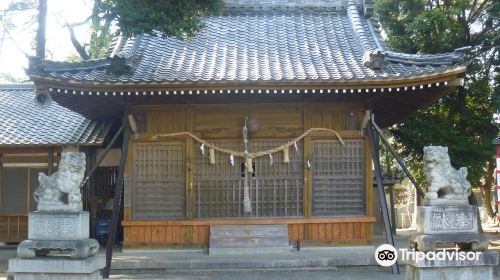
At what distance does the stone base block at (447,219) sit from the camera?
8.06 m

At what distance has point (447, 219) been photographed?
8.09 meters

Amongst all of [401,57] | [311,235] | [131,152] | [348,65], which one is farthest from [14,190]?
[401,57]

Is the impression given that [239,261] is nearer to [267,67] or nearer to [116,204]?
[116,204]

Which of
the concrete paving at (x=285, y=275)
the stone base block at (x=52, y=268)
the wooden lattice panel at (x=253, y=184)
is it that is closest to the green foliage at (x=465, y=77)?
the wooden lattice panel at (x=253, y=184)

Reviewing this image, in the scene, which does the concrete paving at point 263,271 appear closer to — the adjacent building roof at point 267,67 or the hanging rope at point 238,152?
the hanging rope at point 238,152

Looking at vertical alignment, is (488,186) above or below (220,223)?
above

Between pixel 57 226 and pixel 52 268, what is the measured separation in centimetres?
65

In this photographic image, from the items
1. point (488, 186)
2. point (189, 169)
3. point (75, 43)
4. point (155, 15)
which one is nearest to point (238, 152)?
point (189, 169)

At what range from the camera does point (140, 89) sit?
10.1 meters

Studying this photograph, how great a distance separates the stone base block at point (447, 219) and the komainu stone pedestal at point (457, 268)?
0.43 meters

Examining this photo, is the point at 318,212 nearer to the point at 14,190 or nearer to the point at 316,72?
the point at 316,72

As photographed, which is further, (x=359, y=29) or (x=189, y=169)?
(x=359, y=29)

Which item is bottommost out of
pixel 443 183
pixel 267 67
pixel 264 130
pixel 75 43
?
pixel 443 183

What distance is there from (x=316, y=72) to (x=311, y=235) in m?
3.73
